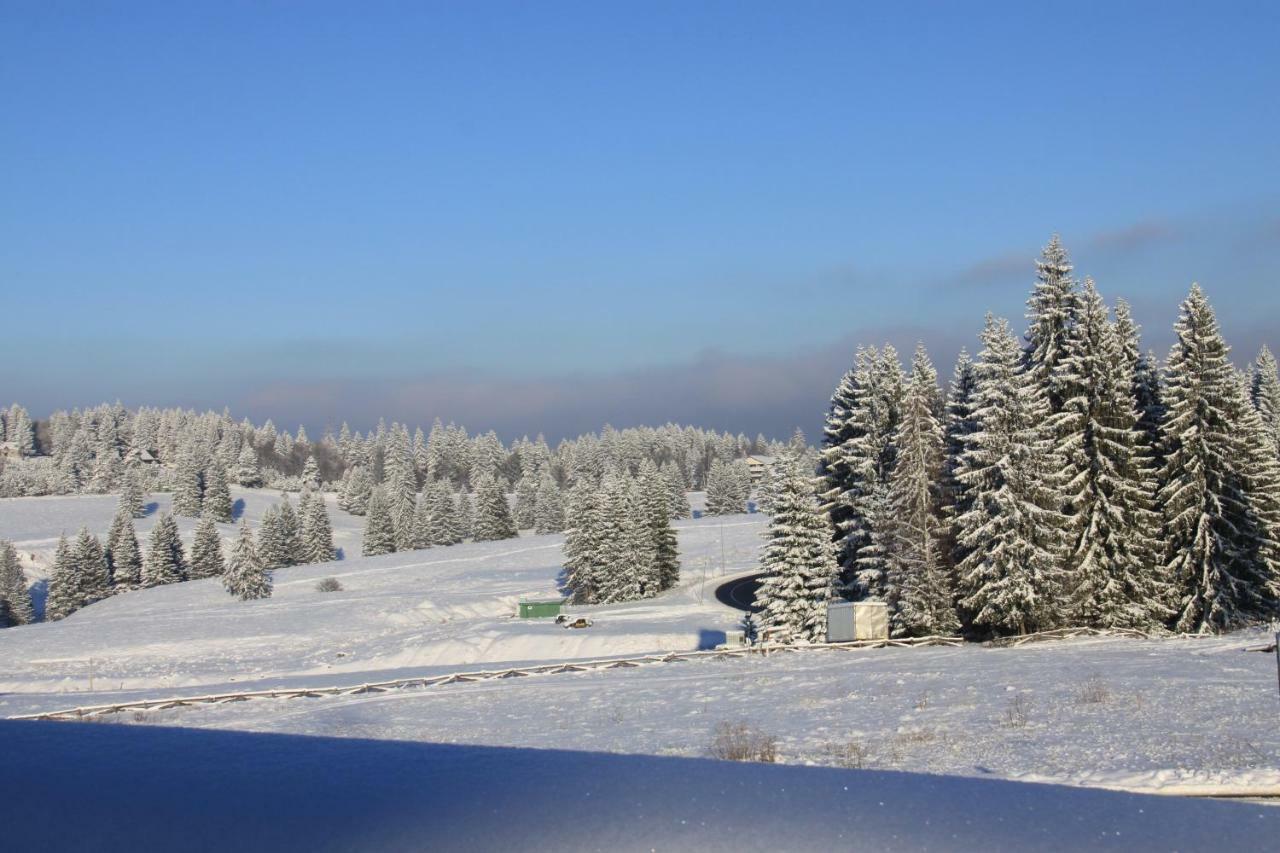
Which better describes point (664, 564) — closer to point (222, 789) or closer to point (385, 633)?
point (385, 633)

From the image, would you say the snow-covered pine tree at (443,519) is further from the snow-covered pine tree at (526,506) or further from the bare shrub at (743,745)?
the bare shrub at (743,745)

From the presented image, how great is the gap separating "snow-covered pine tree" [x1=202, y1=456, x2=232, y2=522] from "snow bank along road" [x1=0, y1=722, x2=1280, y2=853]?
13073 cm

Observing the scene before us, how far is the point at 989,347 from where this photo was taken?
3531cm

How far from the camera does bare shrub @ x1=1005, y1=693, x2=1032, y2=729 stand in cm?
1541

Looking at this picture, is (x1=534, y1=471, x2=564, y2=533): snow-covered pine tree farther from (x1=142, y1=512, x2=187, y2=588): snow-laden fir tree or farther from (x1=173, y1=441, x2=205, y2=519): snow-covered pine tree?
(x1=173, y1=441, x2=205, y2=519): snow-covered pine tree

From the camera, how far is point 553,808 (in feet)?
17.3

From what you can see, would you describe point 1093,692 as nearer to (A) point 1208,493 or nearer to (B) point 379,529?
(A) point 1208,493

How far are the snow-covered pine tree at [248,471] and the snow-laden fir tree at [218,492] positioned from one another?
112 feet

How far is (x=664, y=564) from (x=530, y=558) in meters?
23.8

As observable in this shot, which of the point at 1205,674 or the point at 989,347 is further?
the point at 989,347

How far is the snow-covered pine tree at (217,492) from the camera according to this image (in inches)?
5098

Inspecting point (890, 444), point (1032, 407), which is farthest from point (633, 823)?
point (890, 444)

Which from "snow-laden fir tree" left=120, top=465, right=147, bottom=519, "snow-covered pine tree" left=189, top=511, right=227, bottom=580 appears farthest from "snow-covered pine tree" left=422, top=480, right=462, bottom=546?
"snow-laden fir tree" left=120, top=465, right=147, bottom=519

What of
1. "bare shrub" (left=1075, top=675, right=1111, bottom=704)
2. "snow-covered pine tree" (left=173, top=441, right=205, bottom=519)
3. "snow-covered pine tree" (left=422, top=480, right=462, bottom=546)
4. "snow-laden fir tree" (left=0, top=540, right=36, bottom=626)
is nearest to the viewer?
Result: "bare shrub" (left=1075, top=675, right=1111, bottom=704)
